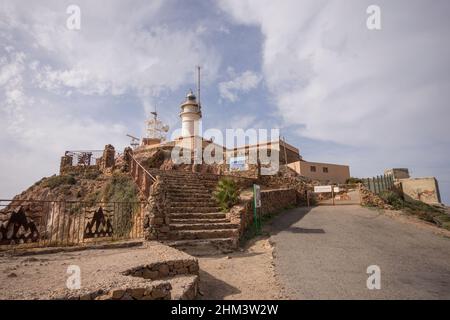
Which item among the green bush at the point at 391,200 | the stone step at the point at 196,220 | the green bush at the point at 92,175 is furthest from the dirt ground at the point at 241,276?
the green bush at the point at 92,175

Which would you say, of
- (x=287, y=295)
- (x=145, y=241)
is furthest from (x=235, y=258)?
(x=287, y=295)

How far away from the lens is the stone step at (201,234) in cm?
868

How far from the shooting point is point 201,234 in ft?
29.1

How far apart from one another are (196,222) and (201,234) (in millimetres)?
856

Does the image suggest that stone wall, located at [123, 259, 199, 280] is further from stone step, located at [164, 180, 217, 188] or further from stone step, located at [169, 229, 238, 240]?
stone step, located at [164, 180, 217, 188]

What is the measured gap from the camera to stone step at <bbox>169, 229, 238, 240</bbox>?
28.5 feet

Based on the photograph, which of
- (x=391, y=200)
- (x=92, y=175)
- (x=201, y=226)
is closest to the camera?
(x=201, y=226)

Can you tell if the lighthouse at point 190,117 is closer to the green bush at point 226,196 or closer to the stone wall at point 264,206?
the stone wall at point 264,206

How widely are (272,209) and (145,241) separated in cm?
742

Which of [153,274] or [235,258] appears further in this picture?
[235,258]

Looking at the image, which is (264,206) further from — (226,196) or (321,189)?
(321,189)

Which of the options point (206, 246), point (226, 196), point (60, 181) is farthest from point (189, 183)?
point (60, 181)
